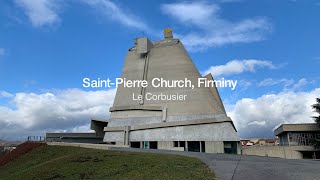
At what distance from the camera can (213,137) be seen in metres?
42.9

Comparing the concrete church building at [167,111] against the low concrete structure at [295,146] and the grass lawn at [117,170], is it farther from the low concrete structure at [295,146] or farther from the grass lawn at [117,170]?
the grass lawn at [117,170]

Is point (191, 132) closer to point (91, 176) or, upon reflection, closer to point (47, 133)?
point (91, 176)

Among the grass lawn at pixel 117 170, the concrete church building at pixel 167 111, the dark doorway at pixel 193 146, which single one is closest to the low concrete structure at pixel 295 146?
the concrete church building at pixel 167 111

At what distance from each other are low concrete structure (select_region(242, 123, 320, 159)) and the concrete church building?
1230cm

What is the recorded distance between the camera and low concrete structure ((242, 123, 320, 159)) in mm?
52219

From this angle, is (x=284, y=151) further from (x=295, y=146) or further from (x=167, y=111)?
(x=167, y=111)

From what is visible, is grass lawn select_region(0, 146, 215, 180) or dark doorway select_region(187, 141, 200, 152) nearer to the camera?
grass lawn select_region(0, 146, 215, 180)

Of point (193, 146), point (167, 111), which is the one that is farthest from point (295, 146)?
point (167, 111)

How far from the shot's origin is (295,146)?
52.5 metres

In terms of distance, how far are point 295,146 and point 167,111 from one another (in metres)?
24.8

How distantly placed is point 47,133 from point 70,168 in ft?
182

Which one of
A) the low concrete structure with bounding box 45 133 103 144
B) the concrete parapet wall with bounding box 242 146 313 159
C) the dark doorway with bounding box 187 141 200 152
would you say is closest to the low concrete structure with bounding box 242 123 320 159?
the concrete parapet wall with bounding box 242 146 313 159

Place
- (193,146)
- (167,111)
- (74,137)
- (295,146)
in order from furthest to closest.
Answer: (74,137) → (295,146) → (167,111) → (193,146)

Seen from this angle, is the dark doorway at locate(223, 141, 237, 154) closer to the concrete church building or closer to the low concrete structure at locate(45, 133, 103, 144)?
the concrete church building
